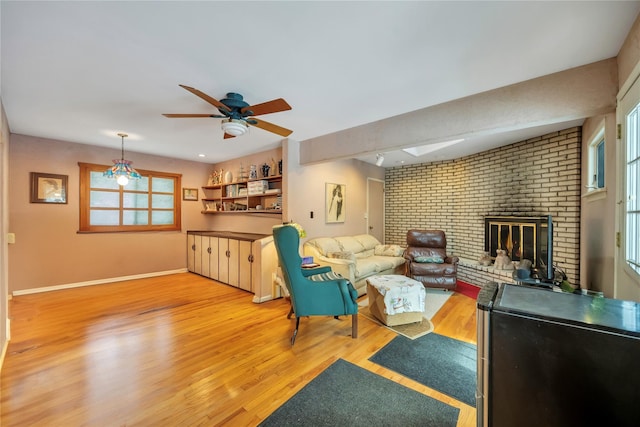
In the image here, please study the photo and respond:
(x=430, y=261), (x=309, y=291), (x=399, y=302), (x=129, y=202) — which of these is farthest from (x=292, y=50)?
(x=129, y=202)

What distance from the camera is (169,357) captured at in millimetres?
2332

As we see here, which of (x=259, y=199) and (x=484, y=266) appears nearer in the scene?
(x=484, y=266)

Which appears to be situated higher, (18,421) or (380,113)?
(380,113)

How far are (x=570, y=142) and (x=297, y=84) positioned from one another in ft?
11.9

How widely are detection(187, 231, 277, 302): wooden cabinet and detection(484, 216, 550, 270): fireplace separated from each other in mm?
3685

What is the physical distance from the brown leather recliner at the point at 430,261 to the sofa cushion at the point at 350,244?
89cm

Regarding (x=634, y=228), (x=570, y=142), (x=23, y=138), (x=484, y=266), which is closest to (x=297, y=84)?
(x=634, y=228)

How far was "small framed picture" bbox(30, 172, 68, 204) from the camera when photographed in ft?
13.5

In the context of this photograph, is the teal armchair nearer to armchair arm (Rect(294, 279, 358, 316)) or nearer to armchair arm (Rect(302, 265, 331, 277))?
armchair arm (Rect(294, 279, 358, 316))

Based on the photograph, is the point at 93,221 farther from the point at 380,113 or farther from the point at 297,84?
the point at 380,113

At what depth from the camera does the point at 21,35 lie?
170 cm

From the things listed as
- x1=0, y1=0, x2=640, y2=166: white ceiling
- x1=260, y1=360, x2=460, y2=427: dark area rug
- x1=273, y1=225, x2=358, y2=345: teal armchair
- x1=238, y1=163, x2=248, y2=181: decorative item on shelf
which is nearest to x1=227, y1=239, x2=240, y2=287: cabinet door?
x1=238, y1=163, x2=248, y2=181: decorative item on shelf

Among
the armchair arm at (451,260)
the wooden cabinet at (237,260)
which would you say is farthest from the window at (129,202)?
the armchair arm at (451,260)

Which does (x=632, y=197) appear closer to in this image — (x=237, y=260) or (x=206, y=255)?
(x=237, y=260)
